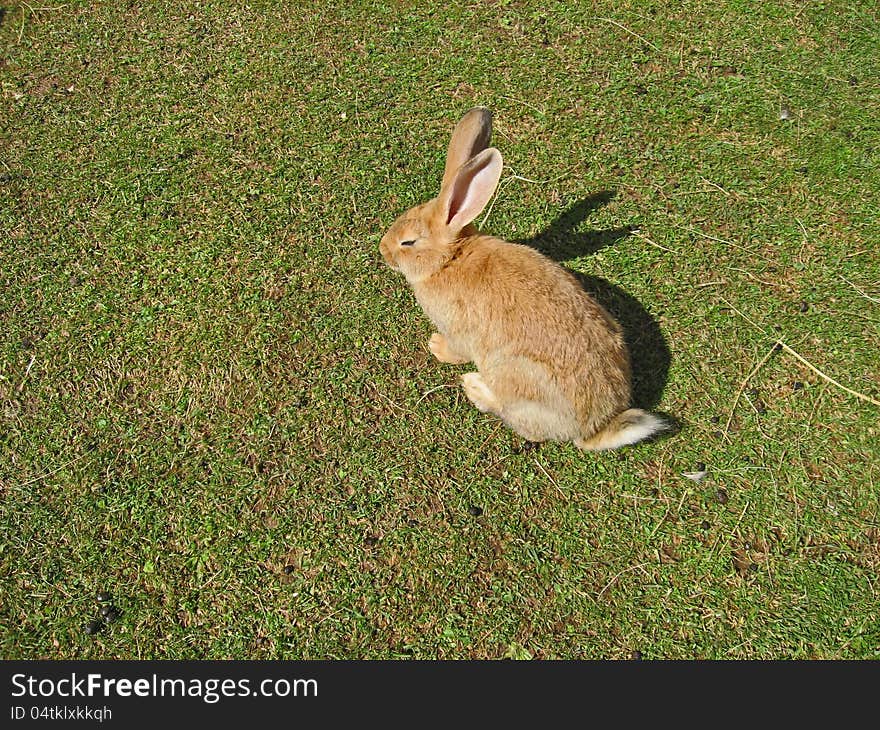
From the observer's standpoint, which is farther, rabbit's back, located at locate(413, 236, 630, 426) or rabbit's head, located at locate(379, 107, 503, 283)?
rabbit's head, located at locate(379, 107, 503, 283)

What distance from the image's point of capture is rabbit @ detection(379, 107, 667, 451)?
2879mm

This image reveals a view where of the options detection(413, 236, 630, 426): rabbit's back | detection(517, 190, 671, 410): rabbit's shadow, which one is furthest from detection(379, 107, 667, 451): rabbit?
detection(517, 190, 671, 410): rabbit's shadow

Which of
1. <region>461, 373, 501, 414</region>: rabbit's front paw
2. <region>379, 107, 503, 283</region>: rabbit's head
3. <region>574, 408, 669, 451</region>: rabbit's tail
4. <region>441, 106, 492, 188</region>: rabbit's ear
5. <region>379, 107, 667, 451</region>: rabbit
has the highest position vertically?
<region>441, 106, 492, 188</region>: rabbit's ear

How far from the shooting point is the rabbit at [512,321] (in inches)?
113

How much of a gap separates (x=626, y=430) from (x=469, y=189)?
132cm

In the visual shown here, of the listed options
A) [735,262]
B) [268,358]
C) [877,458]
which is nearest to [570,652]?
[877,458]

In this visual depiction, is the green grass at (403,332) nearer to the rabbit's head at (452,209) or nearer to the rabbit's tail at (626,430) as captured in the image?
the rabbit's tail at (626,430)

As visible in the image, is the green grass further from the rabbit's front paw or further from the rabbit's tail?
the rabbit's tail

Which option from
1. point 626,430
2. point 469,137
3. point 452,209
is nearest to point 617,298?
point 626,430

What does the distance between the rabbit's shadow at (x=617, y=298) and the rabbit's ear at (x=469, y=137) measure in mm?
906

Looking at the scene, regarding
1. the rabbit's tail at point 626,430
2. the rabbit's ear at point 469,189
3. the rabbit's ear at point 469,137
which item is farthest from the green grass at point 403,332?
the rabbit's ear at point 469,137

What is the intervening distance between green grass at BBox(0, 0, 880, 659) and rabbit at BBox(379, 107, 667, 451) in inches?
12.1

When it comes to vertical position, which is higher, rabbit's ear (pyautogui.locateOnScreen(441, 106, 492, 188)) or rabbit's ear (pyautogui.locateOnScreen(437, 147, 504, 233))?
rabbit's ear (pyautogui.locateOnScreen(441, 106, 492, 188))

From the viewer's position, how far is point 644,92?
4.44 m
